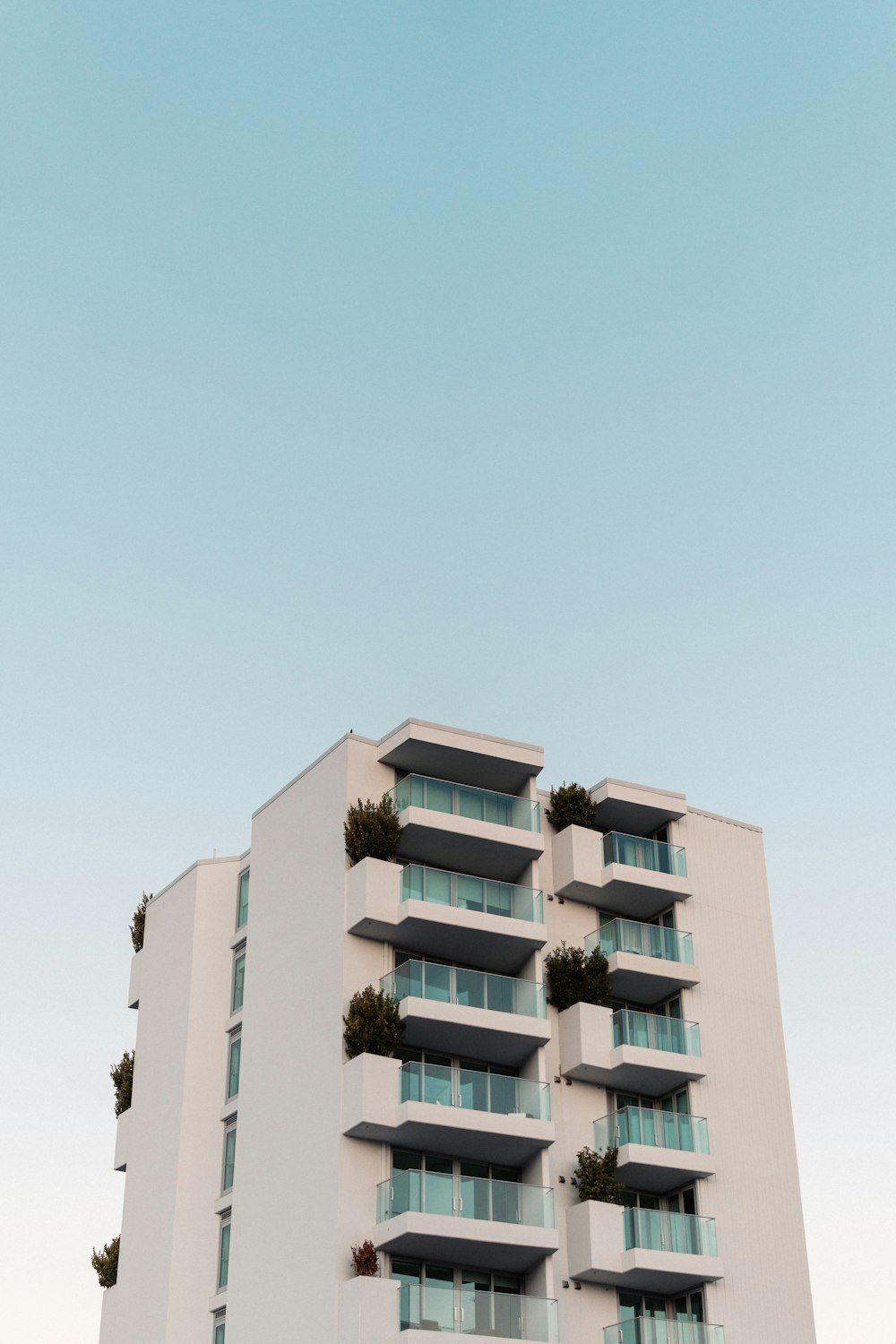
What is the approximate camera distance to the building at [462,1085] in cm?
3444

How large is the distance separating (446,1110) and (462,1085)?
0.97m

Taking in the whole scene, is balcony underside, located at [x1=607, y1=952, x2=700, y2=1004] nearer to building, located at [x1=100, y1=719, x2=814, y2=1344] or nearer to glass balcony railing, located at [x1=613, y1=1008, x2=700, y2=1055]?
building, located at [x1=100, y1=719, x2=814, y2=1344]

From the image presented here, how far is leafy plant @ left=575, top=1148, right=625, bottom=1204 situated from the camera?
36.5 meters

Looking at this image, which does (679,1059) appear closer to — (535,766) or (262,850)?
(535,766)

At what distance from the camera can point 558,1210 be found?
36.4 meters

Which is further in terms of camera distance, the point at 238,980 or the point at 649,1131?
the point at 238,980

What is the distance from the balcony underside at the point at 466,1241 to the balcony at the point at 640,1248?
1.10m

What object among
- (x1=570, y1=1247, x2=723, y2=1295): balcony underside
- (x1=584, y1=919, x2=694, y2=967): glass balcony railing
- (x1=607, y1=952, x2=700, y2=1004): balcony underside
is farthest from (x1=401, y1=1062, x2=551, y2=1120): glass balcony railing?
(x1=584, y1=919, x2=694, y2=967): glass balcony railing

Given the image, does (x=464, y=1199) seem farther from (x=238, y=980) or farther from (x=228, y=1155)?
(x=238, y=980)

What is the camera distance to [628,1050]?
3822cm

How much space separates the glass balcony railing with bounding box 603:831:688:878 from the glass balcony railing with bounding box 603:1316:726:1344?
10842 mm

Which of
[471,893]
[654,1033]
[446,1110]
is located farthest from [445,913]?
[654,1033]

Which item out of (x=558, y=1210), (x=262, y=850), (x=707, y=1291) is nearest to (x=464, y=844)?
(x=262, y=850)

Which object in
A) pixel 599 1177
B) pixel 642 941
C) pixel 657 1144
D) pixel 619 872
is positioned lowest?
pixel 599 1177
